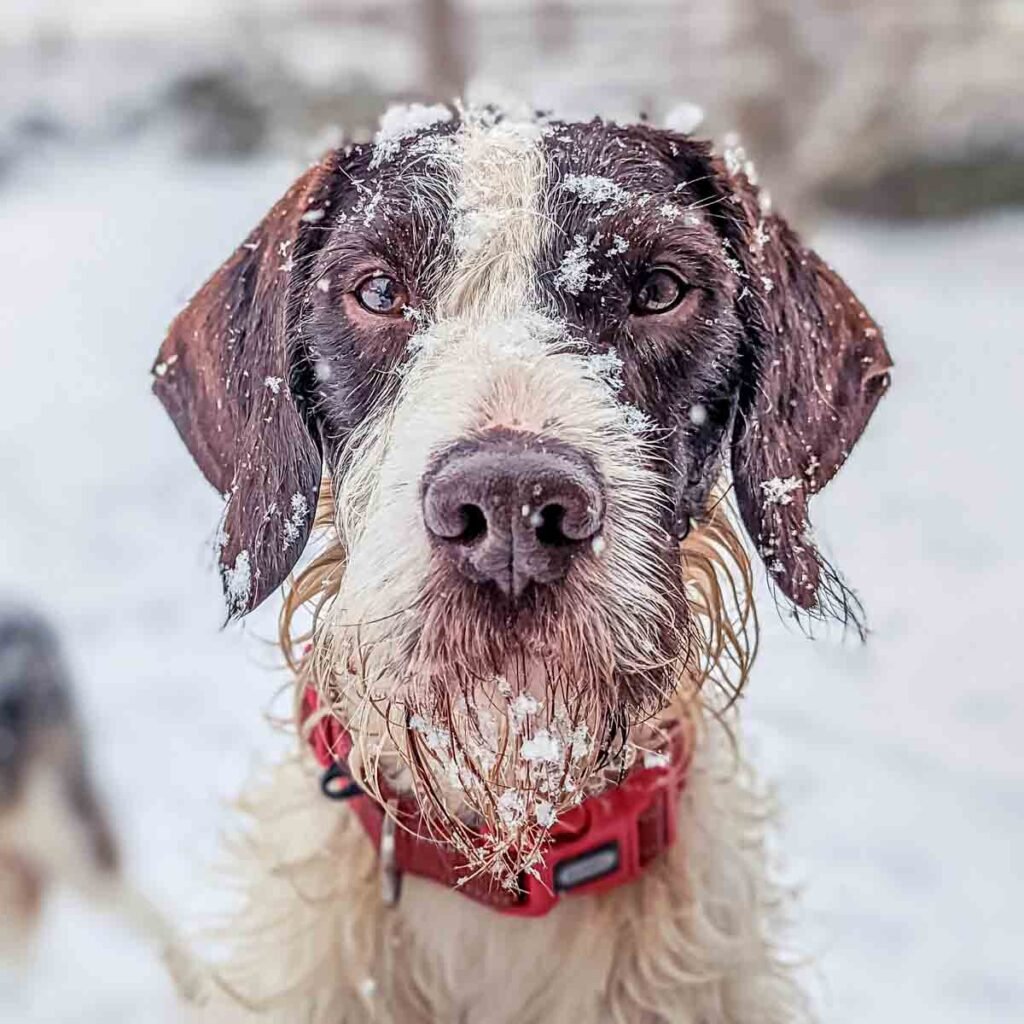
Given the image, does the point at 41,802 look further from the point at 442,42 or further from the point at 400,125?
the point at 442,42

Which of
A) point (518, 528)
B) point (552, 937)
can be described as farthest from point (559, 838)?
point (518, 528)

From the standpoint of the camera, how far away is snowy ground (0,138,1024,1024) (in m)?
3.28

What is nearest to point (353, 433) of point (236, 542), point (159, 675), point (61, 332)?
point (236, 542)

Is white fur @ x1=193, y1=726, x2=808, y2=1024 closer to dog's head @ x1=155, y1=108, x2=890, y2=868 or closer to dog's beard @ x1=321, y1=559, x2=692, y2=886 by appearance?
dog's beard @ x1=321, y1=559, x2=692, y2=886

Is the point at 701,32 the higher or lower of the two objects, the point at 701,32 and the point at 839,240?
the higher

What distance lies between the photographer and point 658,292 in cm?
171

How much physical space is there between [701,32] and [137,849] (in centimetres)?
866

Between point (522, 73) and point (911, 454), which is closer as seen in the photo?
point (911, 454)

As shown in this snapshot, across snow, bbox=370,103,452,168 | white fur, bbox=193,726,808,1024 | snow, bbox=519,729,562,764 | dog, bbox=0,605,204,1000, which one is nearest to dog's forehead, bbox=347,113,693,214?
snow, bbox=370,103,452,168

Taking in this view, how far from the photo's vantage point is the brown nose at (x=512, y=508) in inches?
52.2

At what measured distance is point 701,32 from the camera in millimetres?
10258

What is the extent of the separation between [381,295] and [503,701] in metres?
0.61

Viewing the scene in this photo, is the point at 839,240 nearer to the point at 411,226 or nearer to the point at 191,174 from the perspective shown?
the point at 191,174

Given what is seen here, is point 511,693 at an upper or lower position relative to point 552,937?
upper
